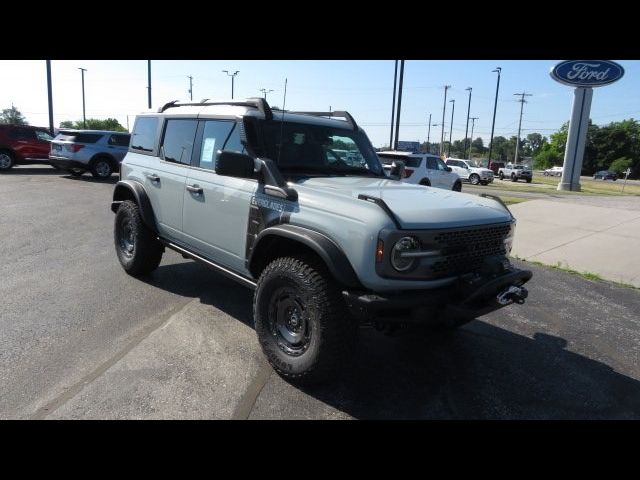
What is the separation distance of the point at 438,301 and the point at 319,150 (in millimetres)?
2014

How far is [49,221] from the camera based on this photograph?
874 centimetres

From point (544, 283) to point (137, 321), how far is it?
5.24m

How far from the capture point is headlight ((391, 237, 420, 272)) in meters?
2.87

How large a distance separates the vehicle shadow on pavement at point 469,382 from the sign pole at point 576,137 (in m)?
28.6

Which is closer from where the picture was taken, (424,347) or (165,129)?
(424,347)

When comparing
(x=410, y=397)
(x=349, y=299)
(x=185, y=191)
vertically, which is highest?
(x=185, y=191)

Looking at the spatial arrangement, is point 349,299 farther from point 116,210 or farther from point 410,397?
point 116,210

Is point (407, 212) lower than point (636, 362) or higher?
higher

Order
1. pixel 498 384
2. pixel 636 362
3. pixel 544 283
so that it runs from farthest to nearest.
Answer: pixel 544 283
pixel 636 362
pixel 498 384

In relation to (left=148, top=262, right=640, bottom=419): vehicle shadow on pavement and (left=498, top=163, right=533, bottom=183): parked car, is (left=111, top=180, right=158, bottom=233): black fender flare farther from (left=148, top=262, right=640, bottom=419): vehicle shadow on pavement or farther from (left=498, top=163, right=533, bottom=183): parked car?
(left=498, top=163, right=533, bottom=183): parked car

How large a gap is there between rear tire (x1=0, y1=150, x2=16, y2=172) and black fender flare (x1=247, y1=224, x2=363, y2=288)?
59.3ft

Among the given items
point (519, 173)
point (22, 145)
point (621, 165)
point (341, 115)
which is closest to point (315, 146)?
point (341, 115)

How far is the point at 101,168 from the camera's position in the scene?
52.2 feet
